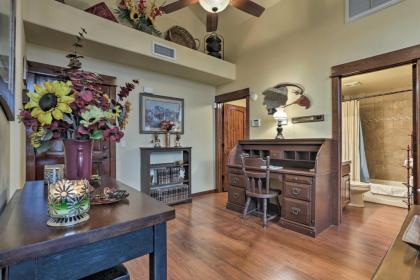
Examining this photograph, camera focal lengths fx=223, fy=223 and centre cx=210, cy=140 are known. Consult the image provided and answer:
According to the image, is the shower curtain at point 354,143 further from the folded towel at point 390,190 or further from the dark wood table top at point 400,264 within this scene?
the dark wood table top at point 400,264

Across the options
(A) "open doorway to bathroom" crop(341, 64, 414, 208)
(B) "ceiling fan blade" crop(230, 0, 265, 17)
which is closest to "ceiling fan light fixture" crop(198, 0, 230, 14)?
(B) "ceiling fan blade" crop(230, 0, 265, 17)

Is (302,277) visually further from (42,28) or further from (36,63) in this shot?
(36,63)

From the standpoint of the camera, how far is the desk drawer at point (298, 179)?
2.73m

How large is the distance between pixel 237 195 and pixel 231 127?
1979mm

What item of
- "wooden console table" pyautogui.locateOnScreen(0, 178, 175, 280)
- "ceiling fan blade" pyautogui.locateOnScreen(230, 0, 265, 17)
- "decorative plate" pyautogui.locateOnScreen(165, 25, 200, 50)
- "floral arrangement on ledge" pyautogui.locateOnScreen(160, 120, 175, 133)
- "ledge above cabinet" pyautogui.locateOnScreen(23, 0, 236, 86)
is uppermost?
"decorative plate" pyautogui.locateOnScreen(165, 25, 200, 50)

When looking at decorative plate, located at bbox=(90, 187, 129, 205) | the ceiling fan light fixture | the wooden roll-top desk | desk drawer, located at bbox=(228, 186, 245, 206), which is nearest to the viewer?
decorative plate, located at bbox=(90, 187, 129, 205)

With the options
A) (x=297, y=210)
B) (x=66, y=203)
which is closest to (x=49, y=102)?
(x=66, y=203)

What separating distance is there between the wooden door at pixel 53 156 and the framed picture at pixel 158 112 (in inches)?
22.3

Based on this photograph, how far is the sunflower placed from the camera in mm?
803

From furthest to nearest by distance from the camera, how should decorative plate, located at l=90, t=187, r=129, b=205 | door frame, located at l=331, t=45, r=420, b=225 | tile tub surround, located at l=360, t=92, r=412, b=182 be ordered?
tile tub surround, located at l=360, t=92, r=412, b=182 → door frame, located at l=331, t=45, r=420, b=225 → decorative plate, located at l=90, t=187, r=129, b=205

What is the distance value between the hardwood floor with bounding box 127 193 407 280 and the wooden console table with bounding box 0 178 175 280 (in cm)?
123

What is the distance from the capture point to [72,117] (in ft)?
2.94

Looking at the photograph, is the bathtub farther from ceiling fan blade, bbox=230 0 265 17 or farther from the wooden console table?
the wooden console table

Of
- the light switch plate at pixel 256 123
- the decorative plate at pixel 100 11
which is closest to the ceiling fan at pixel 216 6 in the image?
the decorative plate at pixel 100 11
